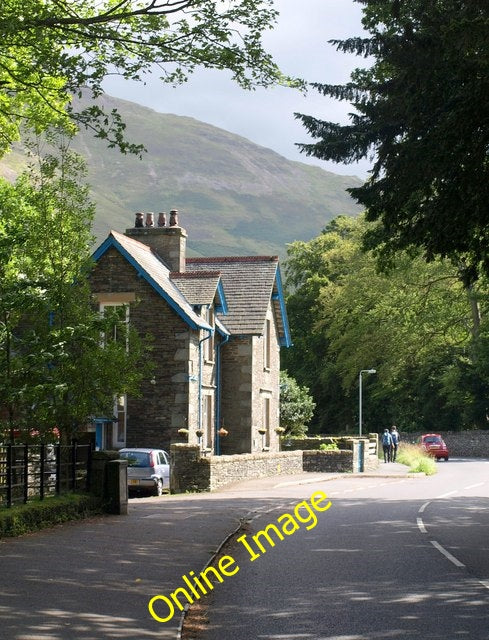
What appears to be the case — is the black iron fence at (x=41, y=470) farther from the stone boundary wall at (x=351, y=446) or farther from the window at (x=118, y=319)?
the stone boundary wall at (x=351, y=446)

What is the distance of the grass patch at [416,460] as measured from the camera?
46.1m

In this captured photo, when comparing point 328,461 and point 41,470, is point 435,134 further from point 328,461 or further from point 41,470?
point 328,461

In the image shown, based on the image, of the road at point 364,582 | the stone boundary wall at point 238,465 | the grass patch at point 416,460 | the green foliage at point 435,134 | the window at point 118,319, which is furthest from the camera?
the grass patch at point 416,460

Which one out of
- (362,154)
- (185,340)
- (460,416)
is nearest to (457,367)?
(460,416)

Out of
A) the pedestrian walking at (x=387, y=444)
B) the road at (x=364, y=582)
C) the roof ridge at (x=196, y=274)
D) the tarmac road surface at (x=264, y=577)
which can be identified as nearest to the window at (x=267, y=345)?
the roof ridge at (x=196, y=274)

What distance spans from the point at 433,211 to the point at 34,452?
9.11 m

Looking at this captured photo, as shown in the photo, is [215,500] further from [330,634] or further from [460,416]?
[460,416]

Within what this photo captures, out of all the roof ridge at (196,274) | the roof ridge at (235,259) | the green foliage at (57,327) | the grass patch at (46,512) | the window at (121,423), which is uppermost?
the roof ridge at (235,259)

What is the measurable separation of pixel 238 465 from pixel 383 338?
36.7m

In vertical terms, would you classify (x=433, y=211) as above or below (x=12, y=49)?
below

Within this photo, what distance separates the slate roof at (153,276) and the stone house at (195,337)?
49mm

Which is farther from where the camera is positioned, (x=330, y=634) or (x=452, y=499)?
(x=452, y=499)

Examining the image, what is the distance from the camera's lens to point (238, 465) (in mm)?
35375

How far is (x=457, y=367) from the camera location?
74438 millimetres
